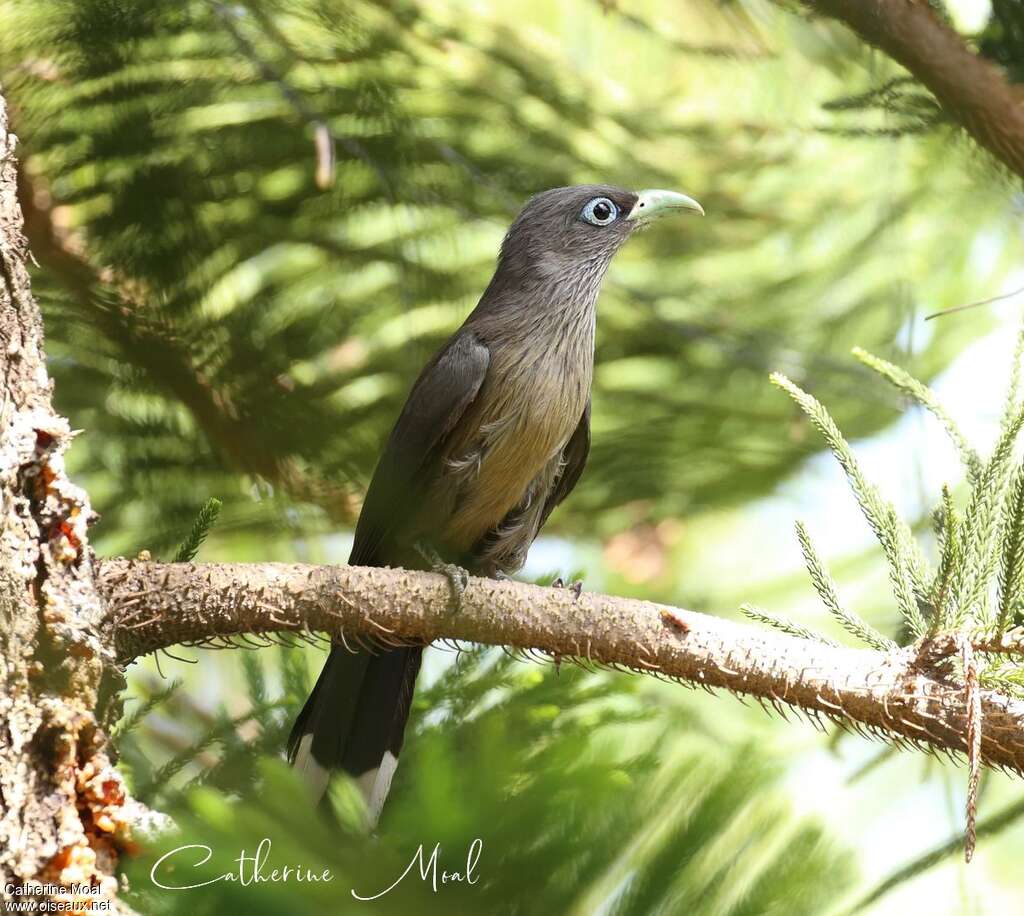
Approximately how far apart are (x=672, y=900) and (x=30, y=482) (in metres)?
1.36

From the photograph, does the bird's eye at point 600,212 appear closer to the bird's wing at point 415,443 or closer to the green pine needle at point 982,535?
the bird's wing at point 415,443

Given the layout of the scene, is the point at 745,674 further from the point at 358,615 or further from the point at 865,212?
the point at 865,212

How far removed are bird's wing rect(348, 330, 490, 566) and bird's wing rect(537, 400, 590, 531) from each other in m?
0.41

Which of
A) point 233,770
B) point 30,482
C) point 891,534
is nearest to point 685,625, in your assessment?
point 891,534

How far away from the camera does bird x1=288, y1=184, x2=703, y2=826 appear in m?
3.50

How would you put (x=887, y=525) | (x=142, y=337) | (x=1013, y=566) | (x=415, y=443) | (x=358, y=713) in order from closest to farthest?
(x=1013, y=566) → (x=887, y=525) → (x=142, y=337) → (x=358, y=713) → (x=415, y=443)

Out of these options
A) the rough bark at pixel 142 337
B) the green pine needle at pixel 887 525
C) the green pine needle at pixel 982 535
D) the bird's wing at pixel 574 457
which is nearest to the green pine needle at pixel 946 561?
the green pine needle at pixel 982 535

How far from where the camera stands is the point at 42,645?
2021 mm

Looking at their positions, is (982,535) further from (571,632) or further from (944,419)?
(571,632)

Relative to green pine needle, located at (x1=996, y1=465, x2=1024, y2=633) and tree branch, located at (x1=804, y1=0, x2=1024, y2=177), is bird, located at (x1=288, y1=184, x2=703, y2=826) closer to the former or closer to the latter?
tree branch, located at (x1=804, y1=0, x2=1024, y2=177)

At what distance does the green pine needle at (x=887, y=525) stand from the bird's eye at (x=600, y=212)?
7.19 ft

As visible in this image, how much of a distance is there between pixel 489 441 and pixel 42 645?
1959 mm

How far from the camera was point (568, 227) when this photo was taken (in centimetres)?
433

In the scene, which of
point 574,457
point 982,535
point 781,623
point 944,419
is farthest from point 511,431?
point 982,535
